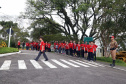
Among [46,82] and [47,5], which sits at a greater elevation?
[47,5]

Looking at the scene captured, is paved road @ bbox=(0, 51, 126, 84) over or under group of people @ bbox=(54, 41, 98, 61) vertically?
under

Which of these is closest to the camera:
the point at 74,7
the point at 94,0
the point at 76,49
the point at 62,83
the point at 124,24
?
the point at 62,83

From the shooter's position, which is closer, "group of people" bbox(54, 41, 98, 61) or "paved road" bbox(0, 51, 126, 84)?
"paved road" bbox(0, 51, 126, 84)

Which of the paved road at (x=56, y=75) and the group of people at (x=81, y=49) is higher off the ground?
the group of people at (x=81, y=49)

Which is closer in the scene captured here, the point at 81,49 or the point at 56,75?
the point at 56,75

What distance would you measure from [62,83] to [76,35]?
84.5ft

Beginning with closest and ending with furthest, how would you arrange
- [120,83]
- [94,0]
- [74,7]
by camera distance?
[120,83], [94,0], [74,7]

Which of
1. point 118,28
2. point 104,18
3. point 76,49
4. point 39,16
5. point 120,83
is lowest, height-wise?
point 120,83

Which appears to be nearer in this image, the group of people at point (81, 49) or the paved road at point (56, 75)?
the paved road at point (56, 75)

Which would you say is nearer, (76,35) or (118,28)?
(118,28)

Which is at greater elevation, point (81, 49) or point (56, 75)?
point (81, 49)

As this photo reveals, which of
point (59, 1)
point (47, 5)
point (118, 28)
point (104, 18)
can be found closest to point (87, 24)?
point (59, 1)

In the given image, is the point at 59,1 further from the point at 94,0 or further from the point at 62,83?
the point at 62,83

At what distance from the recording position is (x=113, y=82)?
5.61m
